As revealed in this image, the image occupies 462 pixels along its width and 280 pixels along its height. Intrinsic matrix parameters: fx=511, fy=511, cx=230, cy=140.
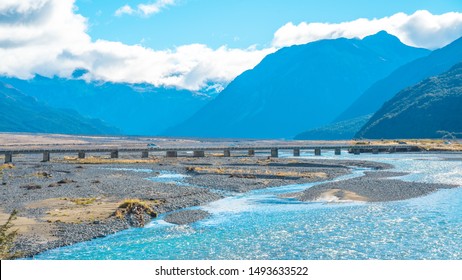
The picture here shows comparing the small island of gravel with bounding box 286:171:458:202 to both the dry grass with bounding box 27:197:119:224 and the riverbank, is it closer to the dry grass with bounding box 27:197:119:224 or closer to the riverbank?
the riverbank

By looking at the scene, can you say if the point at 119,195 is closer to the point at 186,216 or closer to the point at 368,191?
the point at 186,216

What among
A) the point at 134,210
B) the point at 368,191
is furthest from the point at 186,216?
the point at 368,191

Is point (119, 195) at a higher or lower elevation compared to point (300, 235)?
higher

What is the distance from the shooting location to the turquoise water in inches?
1157

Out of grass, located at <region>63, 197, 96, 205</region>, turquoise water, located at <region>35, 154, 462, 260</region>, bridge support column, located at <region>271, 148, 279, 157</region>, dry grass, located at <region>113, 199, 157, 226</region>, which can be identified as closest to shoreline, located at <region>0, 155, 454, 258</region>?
grass, located at <region>63, 197, 96, 205</region>

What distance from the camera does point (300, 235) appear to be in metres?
34.0

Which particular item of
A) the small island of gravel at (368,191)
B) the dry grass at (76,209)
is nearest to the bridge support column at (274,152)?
the small island of gravel at (368,191)

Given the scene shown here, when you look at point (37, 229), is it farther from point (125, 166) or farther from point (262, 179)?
point (125, 166)

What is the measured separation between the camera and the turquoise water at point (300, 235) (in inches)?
1157

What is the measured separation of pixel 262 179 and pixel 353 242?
3938 centimetres

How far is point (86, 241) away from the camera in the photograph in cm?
3278

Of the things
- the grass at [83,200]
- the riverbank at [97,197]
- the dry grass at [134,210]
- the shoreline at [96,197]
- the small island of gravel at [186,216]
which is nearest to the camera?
the shoreline at [96,197]

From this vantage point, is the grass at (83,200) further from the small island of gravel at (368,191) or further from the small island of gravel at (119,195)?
the small island of gravel at (368,191)
